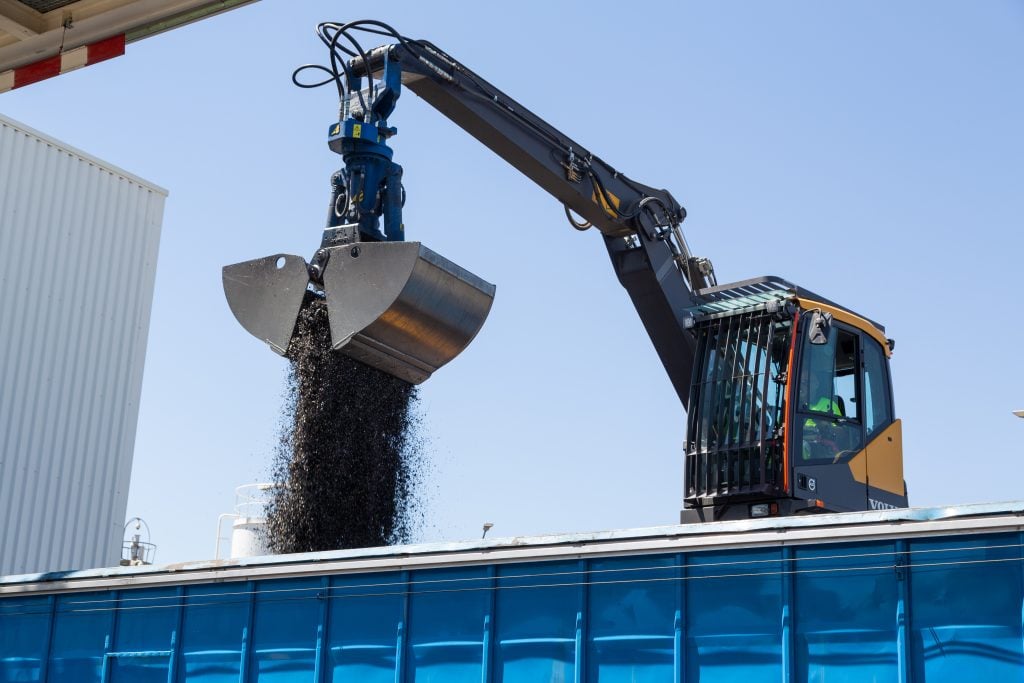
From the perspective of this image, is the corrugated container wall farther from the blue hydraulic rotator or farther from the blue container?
the blue hydraulic rotator

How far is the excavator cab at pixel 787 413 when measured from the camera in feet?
32.6

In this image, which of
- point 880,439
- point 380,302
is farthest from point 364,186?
point 880,439

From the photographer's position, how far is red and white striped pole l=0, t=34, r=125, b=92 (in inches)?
368

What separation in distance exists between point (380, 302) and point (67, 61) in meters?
2.94

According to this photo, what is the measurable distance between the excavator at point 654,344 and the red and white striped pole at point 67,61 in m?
1.59

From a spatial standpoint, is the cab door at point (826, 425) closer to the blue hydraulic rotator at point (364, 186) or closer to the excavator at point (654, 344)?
the excavator at point (654, 344)

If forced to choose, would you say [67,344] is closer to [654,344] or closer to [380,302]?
[654,344]

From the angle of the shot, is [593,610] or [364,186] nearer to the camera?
[593,610]

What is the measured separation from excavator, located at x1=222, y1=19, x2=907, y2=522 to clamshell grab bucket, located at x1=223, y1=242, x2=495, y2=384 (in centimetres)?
1

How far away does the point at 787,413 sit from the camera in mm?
9891

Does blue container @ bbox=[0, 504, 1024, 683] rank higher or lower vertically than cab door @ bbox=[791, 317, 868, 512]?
lower

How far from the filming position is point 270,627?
8516 mm

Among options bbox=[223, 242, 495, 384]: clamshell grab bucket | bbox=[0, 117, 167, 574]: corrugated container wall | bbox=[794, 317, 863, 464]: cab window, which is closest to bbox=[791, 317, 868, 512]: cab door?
bbox=[794, 317, 863, 464]: cab window

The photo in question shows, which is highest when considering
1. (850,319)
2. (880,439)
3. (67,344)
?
(67,344)
